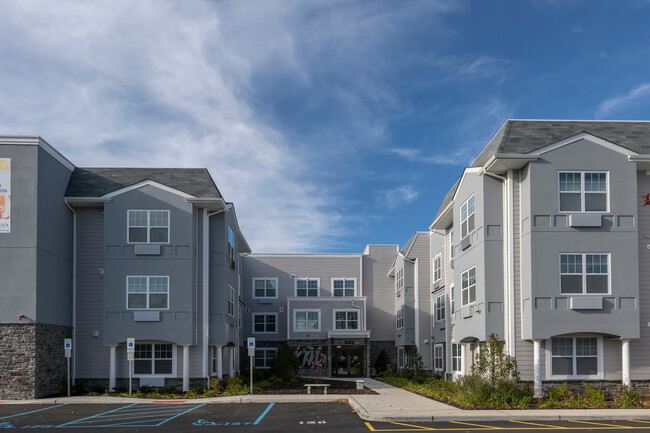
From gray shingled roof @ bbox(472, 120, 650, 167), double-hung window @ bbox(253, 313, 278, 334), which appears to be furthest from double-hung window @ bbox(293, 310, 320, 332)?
gray shingled roof @ bbox(472, 120, 650, 167)

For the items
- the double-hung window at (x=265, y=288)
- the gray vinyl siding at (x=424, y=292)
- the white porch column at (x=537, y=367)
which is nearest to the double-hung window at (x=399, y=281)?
the gray vinyl siding at (x=424, y=292)

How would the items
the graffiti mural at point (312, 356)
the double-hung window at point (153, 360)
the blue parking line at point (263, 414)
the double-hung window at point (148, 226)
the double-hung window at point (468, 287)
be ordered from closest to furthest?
the blue parking line at point (263, 414) → the double-hung window at point (468, 287) → the double-hung window at point (153, 360) → the double-hung window at point (148, 226) → the graffiti mural at point (312, 356)

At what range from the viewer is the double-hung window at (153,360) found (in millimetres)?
28156

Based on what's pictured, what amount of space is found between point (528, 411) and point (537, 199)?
7.23 m

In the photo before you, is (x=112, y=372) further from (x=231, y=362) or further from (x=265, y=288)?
(x=265, y=288)

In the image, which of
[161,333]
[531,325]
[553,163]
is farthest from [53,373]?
[553,163]

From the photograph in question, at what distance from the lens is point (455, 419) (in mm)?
18141

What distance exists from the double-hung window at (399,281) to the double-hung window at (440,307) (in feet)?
24.1

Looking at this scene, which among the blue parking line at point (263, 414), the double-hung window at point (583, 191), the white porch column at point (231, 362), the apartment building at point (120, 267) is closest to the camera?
the blue parking line at point (263, 414)

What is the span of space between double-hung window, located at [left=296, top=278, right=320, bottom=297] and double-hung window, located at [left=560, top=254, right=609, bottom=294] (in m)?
29.6

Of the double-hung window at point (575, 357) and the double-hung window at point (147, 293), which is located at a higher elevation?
the double-hung window at point (147, 293)

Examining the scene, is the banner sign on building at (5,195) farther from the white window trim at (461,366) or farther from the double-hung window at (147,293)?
the white window trim at (461,366)

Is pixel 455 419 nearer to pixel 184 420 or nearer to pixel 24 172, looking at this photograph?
pixel 184 420

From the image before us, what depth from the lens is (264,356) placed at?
159 ft
